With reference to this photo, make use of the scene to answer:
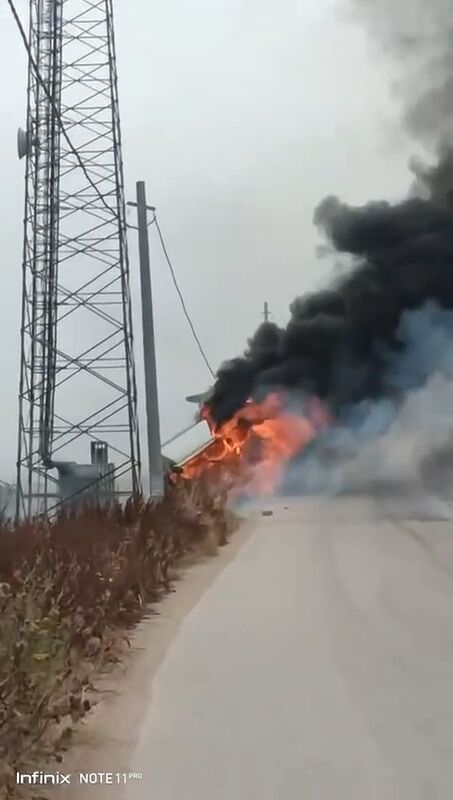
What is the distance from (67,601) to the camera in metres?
9.19

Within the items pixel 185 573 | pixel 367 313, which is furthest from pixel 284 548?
pixel 367 313

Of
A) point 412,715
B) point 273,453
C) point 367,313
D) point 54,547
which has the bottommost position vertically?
point 412,715

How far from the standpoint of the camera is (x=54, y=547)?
11211 millimetres

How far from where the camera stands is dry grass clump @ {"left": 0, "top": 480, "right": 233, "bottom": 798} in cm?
620

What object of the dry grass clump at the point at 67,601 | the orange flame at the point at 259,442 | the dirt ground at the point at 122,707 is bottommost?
the dirt ground at the point at 122,707

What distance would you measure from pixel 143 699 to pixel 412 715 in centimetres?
193

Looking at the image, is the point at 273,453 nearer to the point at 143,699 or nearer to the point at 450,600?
the point at 450,600

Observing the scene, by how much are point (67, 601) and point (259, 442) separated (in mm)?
19372

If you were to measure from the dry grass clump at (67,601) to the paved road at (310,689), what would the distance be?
1.84 ft

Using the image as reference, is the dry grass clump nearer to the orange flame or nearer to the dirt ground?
the dirt ground

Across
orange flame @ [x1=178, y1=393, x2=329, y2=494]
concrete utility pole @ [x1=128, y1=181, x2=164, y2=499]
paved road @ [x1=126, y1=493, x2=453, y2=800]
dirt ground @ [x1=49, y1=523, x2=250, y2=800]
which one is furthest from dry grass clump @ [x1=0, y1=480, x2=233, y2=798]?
orange flame @ [x1=178, y1=393, x2=329, y2=494]

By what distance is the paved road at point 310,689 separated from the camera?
6.01 meters

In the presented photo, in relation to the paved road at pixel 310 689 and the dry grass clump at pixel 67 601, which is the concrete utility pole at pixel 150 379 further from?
the paved road at pixel 310 689

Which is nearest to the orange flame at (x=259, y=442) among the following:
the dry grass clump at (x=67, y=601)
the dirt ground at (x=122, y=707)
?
the dry grass clump at (x=67, y=601)
